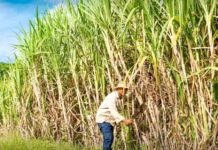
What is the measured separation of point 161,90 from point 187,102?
53 centimetres

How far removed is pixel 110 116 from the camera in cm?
855

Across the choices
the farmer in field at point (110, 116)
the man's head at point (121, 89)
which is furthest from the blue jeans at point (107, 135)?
the man's head at point (121, 89)

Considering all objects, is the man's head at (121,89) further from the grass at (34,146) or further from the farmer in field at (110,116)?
the grass at (34,146)

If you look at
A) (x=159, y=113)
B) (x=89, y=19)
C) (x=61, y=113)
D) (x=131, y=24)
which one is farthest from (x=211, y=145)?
(x=61, y=113)

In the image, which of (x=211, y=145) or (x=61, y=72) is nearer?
(x=211, y=145)

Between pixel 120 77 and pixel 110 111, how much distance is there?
2.04ft

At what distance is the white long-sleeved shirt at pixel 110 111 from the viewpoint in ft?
27.0

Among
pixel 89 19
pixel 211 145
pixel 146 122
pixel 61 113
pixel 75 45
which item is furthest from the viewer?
pixel 61 113

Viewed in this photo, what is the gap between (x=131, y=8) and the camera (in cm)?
840

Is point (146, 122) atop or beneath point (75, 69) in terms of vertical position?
beneath

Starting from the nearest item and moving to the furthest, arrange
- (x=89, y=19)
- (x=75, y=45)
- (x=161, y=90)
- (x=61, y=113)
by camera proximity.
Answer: (x=161, y=90), (x=89, y=19), (x=75, y=45), (x=61, y=113)

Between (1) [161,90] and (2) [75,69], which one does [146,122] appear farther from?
(2) [75,69]

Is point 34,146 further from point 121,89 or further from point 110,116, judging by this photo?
point 121,89

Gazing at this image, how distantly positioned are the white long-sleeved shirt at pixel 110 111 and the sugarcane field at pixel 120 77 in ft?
0.05
